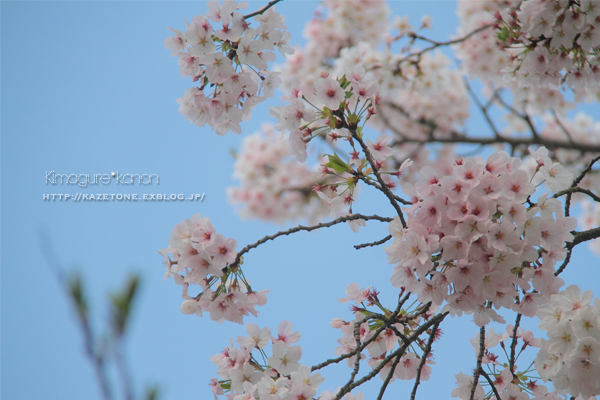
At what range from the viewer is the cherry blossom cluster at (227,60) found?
216cm

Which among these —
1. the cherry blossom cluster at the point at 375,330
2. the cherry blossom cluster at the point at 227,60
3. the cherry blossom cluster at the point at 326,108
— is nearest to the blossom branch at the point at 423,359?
the cherry blossom cluster at the point at 375,330

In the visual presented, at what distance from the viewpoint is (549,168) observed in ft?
6.40

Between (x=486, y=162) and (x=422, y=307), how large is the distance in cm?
69

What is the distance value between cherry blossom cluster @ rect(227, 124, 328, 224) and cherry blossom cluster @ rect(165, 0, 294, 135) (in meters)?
6.01

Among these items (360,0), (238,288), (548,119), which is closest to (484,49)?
(360,0)

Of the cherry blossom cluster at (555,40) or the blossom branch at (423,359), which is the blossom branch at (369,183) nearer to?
the blossom branch at (423,359)

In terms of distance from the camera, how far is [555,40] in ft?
9.23

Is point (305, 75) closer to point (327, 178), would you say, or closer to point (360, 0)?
point (360, 0)

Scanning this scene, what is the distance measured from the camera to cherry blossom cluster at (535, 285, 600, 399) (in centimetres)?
158

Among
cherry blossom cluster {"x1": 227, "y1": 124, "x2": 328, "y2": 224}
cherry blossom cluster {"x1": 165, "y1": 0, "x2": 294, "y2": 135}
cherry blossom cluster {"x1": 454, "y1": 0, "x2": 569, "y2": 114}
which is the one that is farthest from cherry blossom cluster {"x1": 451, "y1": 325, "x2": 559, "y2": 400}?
cherry blossom cluster {"x1": 227, "y1": 124, "x2": 328, "y2": 224}

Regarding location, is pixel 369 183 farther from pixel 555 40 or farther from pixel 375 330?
pixel 555 40

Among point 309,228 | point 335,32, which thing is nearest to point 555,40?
point 309,228

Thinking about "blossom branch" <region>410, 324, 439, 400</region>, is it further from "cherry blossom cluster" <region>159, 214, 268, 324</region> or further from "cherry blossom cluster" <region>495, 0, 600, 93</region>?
"cherry blossom cluster" <region>495, 0, 600, 93</region>

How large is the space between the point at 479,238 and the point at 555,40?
184 cm
